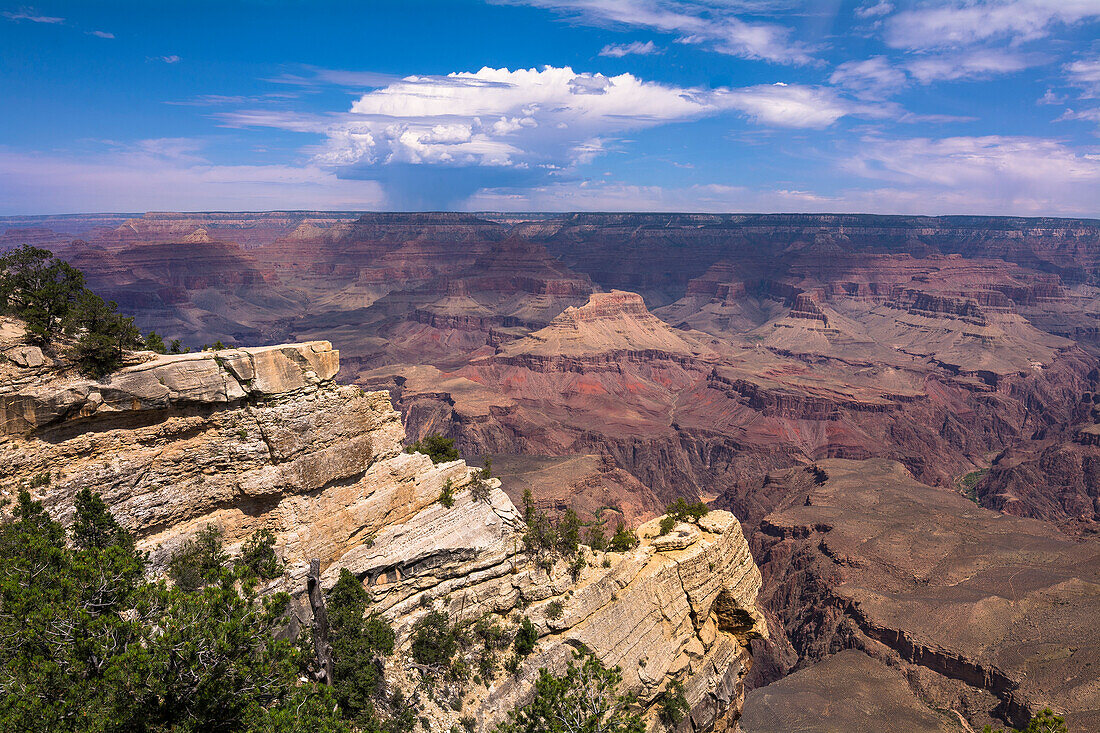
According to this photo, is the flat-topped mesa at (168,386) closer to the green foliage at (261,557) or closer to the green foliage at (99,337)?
the green foliage at (99,337)

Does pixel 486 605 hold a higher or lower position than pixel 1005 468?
higher

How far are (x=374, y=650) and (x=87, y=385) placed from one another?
15.4 m

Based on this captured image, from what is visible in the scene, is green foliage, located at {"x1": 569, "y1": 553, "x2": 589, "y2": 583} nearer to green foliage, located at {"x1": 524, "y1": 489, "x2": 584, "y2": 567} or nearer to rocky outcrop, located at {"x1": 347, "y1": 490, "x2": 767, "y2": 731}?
rocky outcrop, located at {"x1": 347, "y1": 490, "x2": 767, "y2": 731}

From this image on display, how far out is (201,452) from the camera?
23.1 m

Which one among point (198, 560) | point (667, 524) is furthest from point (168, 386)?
point (667, 524)

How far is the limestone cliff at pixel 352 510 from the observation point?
2094 centimetres

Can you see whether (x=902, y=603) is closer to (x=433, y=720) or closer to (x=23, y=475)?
(x=433, y=720)

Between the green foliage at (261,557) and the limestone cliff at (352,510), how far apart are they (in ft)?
Result: 1.57

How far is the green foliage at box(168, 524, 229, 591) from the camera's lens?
2130 cm

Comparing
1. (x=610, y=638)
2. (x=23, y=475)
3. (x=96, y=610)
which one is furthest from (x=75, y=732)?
(x=610, y=638)

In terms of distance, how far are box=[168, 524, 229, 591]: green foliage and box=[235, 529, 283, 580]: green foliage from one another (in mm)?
795

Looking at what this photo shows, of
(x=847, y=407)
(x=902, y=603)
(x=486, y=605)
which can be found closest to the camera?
(x=486, y=605)

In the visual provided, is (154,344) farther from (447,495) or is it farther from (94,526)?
(447,495)

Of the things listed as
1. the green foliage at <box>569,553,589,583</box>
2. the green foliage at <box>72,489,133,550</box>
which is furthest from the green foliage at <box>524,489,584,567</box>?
the green foliage at <box>72,489,133,550</box>
